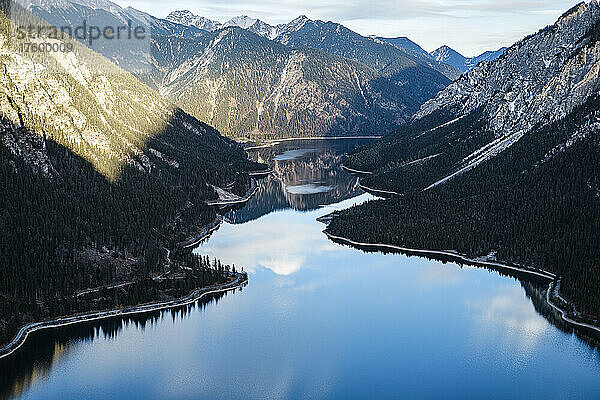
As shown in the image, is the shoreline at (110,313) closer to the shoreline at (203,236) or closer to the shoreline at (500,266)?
the shoreline at (203,236)

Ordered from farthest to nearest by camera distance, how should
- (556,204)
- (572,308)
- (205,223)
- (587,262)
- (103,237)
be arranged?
(205,223) → (556,204) → (103,237) → (587,262) → (572,308)

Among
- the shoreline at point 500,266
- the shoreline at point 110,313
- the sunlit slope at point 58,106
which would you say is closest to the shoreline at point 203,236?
the sunlit slope at point 58,106

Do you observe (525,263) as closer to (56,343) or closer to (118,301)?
(118,301)

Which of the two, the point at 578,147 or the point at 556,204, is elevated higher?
the point at 578,147

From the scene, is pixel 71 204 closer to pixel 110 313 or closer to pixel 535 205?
pixel 110 313

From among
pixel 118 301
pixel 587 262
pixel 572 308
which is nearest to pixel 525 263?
pixel 587 262

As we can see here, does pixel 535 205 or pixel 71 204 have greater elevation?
pixel 71 204

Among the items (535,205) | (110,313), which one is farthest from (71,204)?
(535,205)
